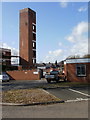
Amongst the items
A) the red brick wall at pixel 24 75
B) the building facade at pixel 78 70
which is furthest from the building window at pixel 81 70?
the red brick wall at pixel 24 75

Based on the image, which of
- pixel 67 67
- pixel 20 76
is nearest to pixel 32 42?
pixel 20 76

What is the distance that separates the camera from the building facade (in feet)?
84.8

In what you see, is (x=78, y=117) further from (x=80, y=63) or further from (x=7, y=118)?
(x=80, y=63)

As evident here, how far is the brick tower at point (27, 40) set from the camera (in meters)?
Answer: 66.2

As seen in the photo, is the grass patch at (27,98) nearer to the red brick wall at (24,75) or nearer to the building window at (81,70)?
the building window at (81,70)

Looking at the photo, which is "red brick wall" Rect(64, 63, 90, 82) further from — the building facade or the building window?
the building window

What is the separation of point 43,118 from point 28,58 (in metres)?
58.8

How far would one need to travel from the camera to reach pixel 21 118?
7258 mm

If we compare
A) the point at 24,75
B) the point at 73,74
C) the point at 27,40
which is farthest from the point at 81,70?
the point at 27,40

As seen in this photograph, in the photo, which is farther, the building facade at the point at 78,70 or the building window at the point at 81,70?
the building window at the point at 81,70

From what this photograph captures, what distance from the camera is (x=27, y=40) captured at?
219 ft

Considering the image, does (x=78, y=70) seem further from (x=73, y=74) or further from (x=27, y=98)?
(x=27, y=98)

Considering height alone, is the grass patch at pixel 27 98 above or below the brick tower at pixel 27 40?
below

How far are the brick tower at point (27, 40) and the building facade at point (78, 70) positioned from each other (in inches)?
1511
